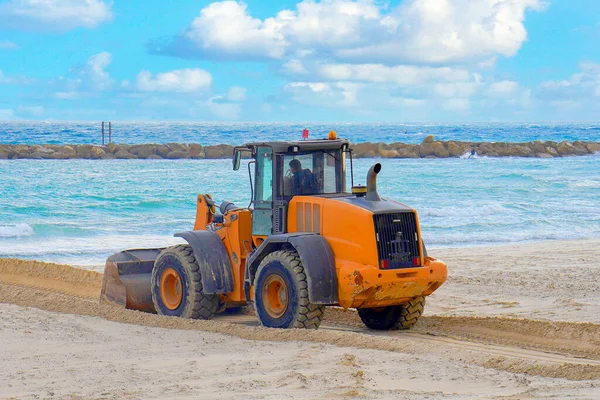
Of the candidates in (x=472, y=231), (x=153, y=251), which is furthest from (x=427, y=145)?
(x=153, y=251)

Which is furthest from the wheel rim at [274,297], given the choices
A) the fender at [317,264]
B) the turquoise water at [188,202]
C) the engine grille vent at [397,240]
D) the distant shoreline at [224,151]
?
the distant shoreline at [224,151]

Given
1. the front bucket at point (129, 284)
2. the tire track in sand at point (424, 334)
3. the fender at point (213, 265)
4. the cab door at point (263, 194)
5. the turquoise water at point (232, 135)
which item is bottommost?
the tire track in sand at point (424, 334)

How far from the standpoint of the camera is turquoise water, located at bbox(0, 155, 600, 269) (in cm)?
1978

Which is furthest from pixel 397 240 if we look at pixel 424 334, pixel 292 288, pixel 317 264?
pixel 424 334

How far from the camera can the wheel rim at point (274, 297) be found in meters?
9.02

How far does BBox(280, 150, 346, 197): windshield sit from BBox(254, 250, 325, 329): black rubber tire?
2.66 ft

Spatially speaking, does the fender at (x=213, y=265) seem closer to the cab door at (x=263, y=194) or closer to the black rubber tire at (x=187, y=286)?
the black rubber tire at (x=187, y=286)

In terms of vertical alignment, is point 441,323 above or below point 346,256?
below

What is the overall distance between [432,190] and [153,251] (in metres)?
21.2

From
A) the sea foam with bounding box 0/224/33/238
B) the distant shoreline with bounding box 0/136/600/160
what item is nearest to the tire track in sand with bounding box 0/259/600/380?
Result: the sea foam with bounding box 0/224/33/238

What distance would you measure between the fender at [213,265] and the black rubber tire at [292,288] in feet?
2.09

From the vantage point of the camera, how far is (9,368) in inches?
290

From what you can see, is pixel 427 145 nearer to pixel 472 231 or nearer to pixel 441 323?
pixel 472 231

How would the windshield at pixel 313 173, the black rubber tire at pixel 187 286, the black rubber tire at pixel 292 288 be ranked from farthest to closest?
the black rubber tire at pixel 187 286 < the windshield at pixel 313 173 < the black rubber tire at pixel 292 288
